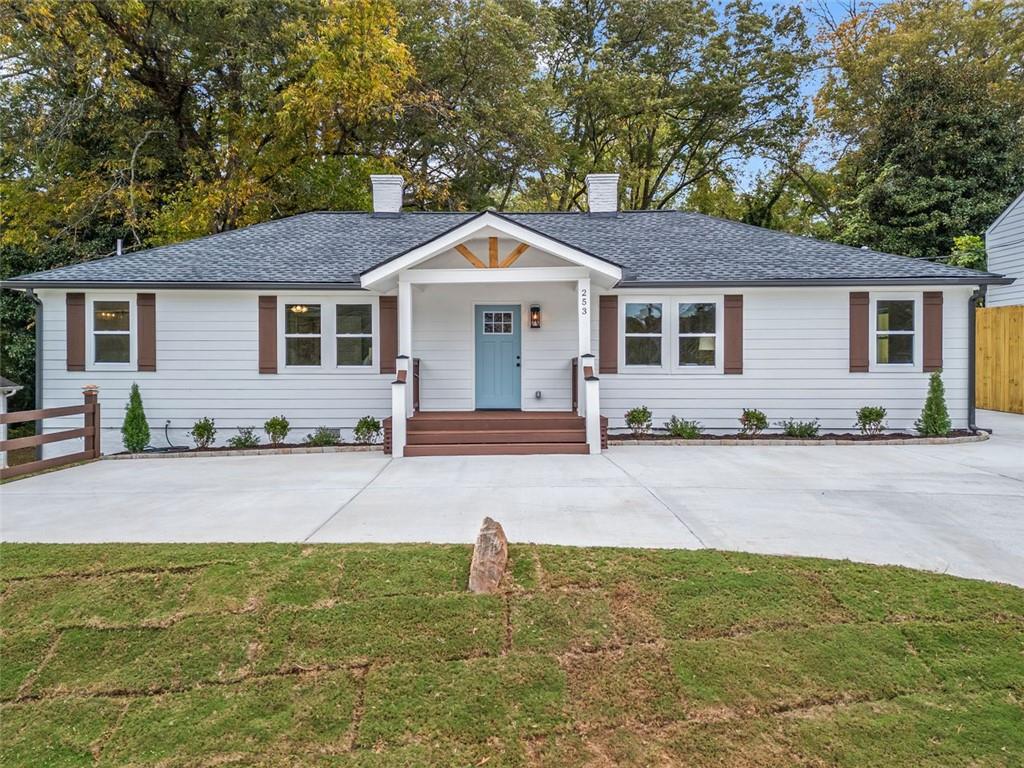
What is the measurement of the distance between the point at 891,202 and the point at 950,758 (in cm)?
1760

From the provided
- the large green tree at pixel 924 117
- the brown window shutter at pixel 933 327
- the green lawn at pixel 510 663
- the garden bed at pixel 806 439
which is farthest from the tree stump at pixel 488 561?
the large green tree at pixel 924 117

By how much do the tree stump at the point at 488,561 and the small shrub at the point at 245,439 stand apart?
6460 millimetres

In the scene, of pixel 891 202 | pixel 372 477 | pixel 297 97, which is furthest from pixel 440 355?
pixel 891 202

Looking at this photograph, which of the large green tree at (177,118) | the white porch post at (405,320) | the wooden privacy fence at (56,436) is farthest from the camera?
the large green tree at (177,118)

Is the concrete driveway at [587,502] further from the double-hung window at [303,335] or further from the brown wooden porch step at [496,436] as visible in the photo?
the double-hung window at [303,335]

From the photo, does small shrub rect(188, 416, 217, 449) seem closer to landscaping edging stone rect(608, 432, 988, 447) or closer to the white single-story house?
the white single-story house

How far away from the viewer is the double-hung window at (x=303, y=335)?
9352mm

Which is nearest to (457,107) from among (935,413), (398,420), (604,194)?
(604,194)

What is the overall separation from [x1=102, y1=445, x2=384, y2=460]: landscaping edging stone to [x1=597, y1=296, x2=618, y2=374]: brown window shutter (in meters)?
3.97

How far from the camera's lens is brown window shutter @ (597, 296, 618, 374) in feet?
30.8

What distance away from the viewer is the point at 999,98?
15930 mm

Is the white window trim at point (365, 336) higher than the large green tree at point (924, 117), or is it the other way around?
the large green tree at point (924, 117)

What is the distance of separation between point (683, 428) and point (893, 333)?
3954mm

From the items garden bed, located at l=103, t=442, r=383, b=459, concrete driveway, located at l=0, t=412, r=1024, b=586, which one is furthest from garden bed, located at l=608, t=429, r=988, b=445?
garden bed, located at l=103, t=442, r=383, b=459
